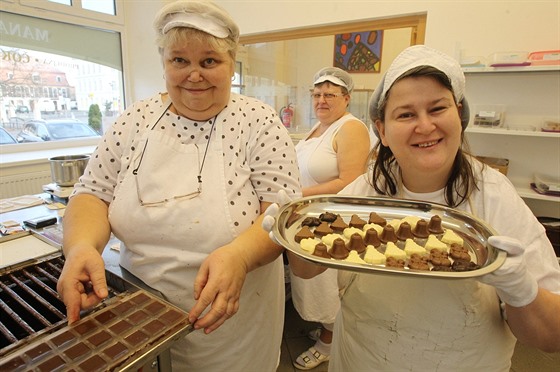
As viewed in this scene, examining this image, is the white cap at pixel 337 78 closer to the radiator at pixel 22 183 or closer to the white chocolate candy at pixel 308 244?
the white chocolate candy at pixel 308 244

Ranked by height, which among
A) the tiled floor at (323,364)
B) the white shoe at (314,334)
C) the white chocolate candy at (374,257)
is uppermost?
the white chocolate candy at (374,257)

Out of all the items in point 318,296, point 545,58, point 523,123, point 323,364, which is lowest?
point 323,364

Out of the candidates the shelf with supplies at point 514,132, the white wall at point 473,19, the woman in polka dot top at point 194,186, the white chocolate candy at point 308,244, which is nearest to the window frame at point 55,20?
the white wall at point 473,19

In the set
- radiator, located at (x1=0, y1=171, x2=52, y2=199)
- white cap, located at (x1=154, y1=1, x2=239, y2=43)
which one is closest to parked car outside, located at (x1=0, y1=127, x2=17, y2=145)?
radiator, located at (x1=0, y1=171, x2=52, y2=199)

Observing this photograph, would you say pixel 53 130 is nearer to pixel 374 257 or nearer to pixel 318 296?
pixel 318 296

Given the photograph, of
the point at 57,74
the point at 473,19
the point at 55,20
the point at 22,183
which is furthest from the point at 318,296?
the point at 55,20

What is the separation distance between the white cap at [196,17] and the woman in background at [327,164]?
1.20 metres

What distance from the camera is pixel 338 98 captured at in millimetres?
→ 2168

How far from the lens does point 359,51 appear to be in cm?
315

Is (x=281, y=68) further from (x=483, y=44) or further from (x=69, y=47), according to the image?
(x=69, y=47)

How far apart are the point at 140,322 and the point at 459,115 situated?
0.97 meters

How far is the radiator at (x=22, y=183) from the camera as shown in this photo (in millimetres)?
3068

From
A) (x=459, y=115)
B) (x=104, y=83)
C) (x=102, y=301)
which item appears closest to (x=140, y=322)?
(x=102, y=301)

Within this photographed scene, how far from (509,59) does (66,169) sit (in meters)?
Result: 3.03
